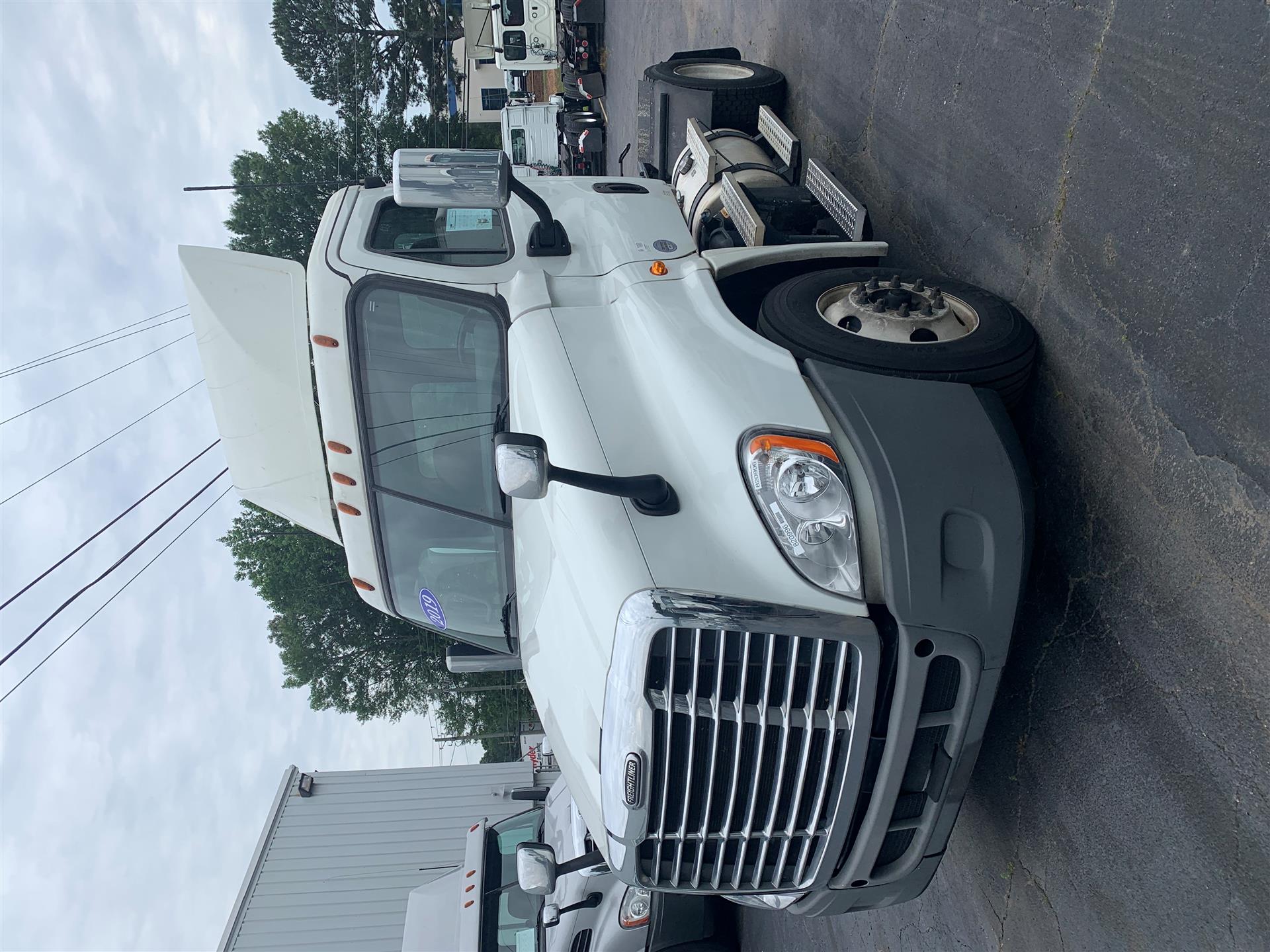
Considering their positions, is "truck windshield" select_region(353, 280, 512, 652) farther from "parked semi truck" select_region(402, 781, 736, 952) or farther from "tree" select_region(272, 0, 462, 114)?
"tree" select_region(272, 0, 462, 114)

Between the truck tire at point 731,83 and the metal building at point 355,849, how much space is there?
32.1 ft

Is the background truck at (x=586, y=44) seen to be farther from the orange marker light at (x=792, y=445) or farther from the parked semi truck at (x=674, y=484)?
the orange marker light at (x=792, y=445)

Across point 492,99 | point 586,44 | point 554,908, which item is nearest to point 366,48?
point 492,99

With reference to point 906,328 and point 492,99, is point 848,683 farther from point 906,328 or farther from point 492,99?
point 492,99

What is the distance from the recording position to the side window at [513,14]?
862 inches

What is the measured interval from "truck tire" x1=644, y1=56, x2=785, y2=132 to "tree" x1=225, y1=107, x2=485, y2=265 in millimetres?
26319

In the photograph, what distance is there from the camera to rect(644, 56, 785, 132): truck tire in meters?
5.87

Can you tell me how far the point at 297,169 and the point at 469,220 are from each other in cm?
3125

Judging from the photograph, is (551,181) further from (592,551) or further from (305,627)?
(305,627)

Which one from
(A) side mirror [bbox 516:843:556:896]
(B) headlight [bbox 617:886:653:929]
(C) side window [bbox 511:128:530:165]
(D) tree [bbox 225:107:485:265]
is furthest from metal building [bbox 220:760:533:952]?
(D) tree [bbox 225:107:485:265]

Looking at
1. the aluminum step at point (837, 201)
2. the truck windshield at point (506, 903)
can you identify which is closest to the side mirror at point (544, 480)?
the aluminum step at point (837, 201)

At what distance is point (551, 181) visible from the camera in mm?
4574

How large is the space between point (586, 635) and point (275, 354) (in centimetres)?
201

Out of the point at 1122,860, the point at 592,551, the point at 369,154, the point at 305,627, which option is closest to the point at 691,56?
the point at 592,551
